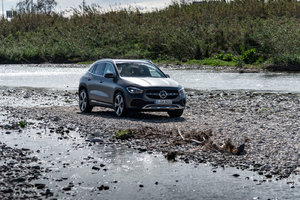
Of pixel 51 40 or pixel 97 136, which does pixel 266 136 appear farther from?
pixel 51 40

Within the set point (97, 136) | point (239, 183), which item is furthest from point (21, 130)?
point (239, 183)

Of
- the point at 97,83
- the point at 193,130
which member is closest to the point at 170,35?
the point at 97,83

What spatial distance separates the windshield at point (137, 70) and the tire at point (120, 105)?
81 centimetres

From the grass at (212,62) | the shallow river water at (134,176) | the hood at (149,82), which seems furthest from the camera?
the grass at (212,62)

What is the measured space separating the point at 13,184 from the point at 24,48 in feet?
163

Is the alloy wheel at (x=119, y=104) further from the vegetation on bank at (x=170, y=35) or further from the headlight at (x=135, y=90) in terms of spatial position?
the vegetation on bank at (x=170, y=35)

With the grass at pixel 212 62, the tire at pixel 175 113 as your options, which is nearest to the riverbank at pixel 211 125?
the tire at pixel 175 113

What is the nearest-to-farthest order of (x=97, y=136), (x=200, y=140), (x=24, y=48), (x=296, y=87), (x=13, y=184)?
1. (x=13, y=184)
2. (x=200, y=140)
3. (x=97, y=136)
4. (x=296, y=87)
5. (x=24, y=48)

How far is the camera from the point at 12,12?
235 feet

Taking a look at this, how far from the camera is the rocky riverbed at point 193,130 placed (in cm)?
1032

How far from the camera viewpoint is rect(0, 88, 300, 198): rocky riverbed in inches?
406

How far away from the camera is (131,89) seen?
16.5 meters

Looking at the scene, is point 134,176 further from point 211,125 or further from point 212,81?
point 212,81

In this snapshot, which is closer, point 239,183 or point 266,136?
point 239,183
